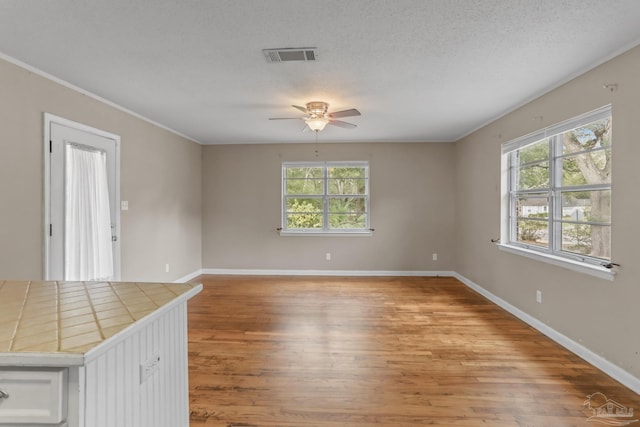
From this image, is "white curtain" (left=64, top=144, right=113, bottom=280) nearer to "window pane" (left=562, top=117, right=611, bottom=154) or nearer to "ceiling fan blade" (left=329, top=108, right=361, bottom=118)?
"ceiling fan blade" (left=329, top=108, right=361, bottom=118)

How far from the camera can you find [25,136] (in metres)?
2.72

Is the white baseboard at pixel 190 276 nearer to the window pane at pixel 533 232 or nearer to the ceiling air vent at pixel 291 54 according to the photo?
the ceiling air vent at pixel 291 54

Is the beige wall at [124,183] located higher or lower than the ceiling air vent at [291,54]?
lower

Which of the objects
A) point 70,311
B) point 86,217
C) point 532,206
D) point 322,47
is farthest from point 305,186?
point 70,311

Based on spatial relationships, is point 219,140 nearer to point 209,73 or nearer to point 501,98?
point 209,73

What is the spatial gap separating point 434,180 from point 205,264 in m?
4.52

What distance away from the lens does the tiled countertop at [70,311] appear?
0.91m

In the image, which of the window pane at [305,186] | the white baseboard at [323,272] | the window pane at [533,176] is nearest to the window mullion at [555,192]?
the window pane at [533,176]

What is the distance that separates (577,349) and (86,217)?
4.80 meters

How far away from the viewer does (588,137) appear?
2.86 meters

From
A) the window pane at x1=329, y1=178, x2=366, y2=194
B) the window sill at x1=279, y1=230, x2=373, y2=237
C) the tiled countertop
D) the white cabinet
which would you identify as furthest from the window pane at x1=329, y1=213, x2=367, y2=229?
the white cabinet

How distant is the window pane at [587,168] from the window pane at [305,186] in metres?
3.77

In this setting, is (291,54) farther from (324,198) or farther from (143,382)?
(324,198)

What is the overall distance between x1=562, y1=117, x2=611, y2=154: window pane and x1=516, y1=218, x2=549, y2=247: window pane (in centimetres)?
83
